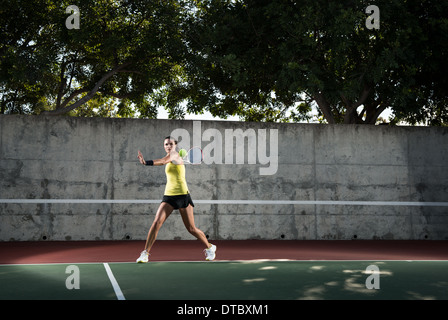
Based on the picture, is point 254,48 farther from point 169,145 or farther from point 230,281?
point 230,281

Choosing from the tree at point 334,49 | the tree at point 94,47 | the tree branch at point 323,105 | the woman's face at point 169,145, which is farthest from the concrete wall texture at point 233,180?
the tree branch at point 323,105

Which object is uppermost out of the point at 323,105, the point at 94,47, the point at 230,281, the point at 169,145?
the point at 94,47

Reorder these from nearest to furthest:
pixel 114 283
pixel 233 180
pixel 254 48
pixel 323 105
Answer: pixel 114 283, pixel 233 180, pixel 254 48, pixel 323 105

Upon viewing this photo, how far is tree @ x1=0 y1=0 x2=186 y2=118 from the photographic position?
17.3 meters

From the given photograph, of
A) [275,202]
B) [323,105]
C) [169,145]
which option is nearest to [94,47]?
[323,105]

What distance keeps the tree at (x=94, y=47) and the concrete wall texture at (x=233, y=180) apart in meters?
4.17

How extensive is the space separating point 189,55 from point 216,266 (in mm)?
10253

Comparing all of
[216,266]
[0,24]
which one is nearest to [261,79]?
[0,24]

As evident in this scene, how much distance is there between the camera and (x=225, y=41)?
687 inches

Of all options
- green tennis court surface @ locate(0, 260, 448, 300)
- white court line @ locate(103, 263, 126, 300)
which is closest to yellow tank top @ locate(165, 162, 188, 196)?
green tennis court surface @ locate(0, 260, 448, 300)

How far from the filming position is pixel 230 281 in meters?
7.60

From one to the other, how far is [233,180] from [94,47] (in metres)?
9.72

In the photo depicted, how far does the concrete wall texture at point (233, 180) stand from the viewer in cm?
1380

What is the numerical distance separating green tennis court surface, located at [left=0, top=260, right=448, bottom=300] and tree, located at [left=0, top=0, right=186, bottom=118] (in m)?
9.87
